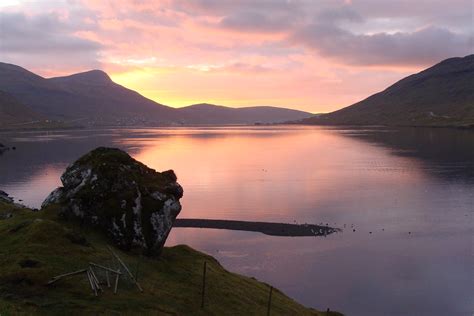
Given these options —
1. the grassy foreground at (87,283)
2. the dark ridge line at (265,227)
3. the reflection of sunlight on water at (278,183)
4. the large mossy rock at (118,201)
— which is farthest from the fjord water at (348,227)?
the large mossy rock at (118,201)

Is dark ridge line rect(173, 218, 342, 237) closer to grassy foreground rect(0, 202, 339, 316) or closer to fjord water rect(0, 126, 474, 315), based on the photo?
fjord water rect(0, 126, 474, 315)

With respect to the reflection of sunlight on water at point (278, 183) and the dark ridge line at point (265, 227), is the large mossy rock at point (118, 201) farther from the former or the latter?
the reflection of sunlight on water at point (278, 183)

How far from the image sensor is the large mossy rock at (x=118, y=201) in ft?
116

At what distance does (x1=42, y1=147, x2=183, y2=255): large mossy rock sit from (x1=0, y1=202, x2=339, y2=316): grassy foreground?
1154 millimetres

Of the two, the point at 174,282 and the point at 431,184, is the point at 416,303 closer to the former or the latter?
the point at 174,282

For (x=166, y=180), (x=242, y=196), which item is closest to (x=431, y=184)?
(x=242, y=196)

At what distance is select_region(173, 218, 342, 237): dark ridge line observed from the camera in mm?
80238

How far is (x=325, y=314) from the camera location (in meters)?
41.8

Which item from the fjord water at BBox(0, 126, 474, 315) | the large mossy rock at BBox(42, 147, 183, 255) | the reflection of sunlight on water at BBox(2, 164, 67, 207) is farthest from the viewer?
the reflection of sunlight on water at BBox(2, 164, 67, 207)

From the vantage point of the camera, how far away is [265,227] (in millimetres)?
84312

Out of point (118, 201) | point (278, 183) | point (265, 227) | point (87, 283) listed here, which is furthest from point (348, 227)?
point (87, 283)

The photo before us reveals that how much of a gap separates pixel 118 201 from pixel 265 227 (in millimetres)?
51626

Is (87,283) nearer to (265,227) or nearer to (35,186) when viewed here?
(265,227)

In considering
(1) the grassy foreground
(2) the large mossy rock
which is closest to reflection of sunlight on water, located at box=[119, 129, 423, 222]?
(1) the grassy foreground
